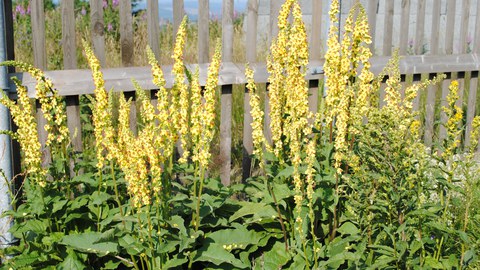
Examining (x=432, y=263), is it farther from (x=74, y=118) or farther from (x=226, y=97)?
(x=74, y=118)

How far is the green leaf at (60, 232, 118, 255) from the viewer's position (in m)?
3.11

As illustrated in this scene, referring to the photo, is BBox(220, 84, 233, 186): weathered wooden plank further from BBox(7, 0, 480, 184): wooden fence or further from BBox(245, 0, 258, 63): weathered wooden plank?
BBox(245, 0, 258, 63): weathered wooden plank

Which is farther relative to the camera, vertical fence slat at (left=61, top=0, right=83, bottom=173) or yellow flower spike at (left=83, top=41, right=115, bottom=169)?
vertical fence slat at (left=61, top=0, right=83, bottom=173)

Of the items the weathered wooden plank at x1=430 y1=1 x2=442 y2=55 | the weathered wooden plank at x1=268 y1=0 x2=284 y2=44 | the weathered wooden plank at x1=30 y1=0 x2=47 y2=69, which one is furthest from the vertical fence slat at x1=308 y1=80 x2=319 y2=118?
the weathered wooden plank at x1=30 y1=0 x2=47 y2=69

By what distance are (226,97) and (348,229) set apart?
149 cm

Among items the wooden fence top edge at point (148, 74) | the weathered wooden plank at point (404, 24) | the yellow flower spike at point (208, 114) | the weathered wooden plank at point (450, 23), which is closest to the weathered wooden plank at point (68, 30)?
the wooden fence top edge at point (148, 74)

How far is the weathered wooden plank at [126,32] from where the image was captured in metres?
4.14

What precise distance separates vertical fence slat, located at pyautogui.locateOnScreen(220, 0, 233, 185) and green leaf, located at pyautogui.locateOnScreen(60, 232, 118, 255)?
5.07 feet

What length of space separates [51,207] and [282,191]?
1183 mm

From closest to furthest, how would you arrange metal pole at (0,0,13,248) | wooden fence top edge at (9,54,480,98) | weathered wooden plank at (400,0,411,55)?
metal pole at (0,0,13,248)
wooden fence top edge at (9,54,480,98)
weathered wooden plank at (400,0,411,55)

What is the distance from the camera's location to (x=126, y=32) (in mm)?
4172

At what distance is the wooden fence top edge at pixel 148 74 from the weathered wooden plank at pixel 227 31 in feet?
0.24

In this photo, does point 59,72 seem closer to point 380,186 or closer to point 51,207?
point 51,207

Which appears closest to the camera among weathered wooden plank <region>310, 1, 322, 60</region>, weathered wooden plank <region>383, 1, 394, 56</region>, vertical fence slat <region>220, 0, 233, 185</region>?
vertical fence slat <region>220, 0, 233, 185</region>
